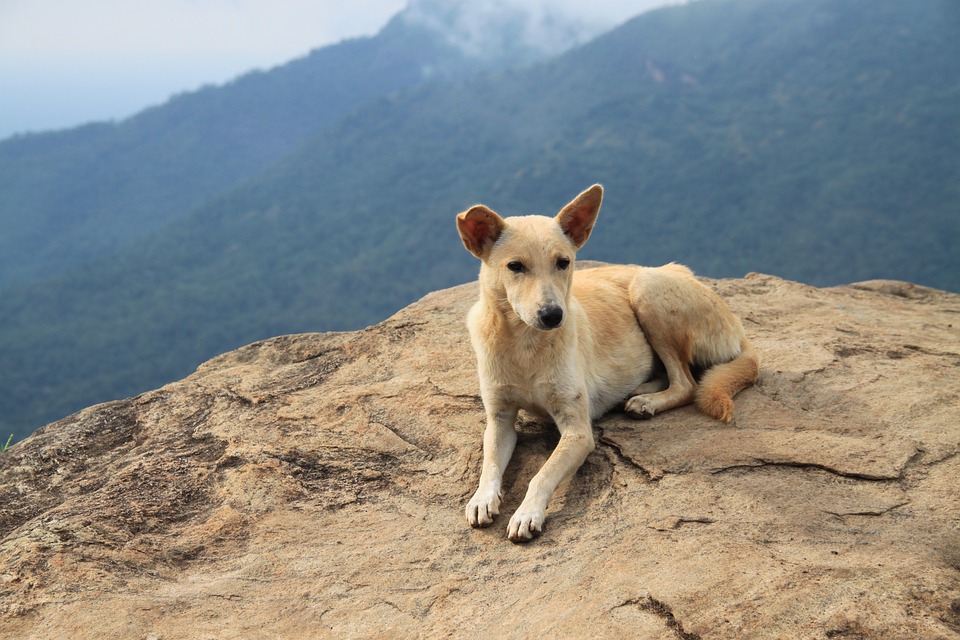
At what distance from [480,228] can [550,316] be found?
2.83 ft

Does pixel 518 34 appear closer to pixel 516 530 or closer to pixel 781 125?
pixel 781 125

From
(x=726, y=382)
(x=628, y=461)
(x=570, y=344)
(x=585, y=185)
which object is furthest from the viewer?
(x=585, y=185)

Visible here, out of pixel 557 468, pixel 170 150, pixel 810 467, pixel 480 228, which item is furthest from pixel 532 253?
pixel 170 150

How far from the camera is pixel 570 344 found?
18.2ft

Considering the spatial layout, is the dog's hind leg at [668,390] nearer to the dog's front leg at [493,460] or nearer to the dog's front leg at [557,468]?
the dog's front leg at [557,468]

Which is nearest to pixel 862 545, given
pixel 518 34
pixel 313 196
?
pixel 313 196

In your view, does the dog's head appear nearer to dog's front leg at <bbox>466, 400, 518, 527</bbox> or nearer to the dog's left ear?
the dog's left ear

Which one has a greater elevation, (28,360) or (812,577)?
(812,577)

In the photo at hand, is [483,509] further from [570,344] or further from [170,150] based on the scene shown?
[170,150]

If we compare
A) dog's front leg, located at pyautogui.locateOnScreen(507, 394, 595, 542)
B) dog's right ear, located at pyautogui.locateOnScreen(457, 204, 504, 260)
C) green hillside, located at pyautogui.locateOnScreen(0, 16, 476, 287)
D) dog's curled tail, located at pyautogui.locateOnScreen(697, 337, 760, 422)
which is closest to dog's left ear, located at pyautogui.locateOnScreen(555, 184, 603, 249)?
dog's right ear, located at pyautogui.locateOnScreen(457, 204, 504, 260)

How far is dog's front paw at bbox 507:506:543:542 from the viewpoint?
4434mm

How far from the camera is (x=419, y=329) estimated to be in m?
7.85

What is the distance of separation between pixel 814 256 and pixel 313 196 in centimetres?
6248

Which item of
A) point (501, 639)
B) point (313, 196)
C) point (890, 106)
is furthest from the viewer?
point (313, 196)
